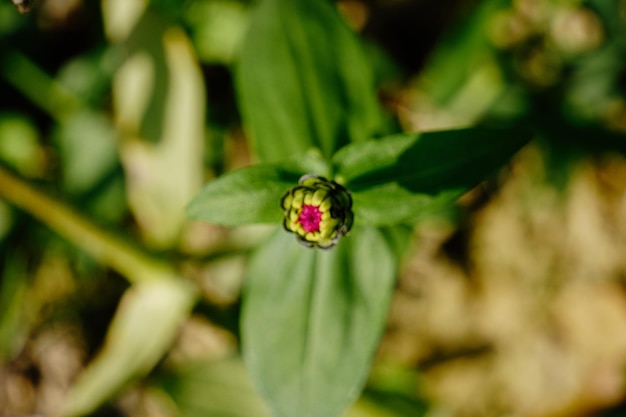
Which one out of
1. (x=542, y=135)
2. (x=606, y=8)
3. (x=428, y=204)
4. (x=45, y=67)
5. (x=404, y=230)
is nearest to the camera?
(x=428, y=204)

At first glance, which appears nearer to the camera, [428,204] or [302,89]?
[428,204]

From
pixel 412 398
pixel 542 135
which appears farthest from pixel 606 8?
pixel 412 398

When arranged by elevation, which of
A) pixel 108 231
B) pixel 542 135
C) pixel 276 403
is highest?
pixel 542 135

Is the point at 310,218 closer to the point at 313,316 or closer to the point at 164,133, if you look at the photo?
the point at 313,316

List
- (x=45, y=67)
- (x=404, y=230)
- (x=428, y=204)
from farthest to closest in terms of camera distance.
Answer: (x=45, y=67) → (x=404, y=230) → (x=428, y=204)

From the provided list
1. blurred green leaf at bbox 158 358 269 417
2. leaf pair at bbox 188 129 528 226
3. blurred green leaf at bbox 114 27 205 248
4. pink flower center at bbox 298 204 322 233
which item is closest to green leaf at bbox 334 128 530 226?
leaf pair at bbox 188 129 528 226

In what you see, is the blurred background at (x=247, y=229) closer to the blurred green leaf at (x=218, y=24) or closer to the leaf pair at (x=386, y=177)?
the blurred green leaf at (x=218, y=24)

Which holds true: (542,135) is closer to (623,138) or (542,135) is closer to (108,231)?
(623,138)
